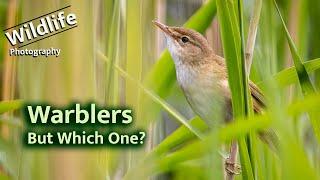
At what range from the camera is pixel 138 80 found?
0.94 metres

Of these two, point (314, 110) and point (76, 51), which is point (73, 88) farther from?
point (314, 110)

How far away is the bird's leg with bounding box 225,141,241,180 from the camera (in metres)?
0.95

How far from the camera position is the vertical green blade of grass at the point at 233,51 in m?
0.80

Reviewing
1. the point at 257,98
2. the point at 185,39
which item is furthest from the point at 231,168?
the point at 185,39

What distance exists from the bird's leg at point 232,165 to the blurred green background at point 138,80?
0.01 metres

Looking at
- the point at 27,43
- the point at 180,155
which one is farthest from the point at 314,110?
the point at 27,43

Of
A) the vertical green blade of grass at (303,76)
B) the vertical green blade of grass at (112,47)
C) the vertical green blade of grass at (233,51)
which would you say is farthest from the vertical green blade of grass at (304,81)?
the vertical green blade of grass at (112,47)

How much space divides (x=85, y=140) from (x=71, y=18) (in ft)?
0.65

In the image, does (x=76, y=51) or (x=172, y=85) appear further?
(x=172, y=85)

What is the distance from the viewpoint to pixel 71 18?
2.99ft

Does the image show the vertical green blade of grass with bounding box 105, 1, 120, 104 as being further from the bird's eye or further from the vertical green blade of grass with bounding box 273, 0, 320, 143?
the vertical green blade of grass with bounding box 273, 0, 320, 143

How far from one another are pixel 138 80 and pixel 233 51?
201 mm

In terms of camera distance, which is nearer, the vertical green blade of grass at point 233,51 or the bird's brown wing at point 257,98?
the vertical green blade of grass at point 233,51

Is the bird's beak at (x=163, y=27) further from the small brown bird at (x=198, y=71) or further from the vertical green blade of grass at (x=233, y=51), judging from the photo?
the vertical green blade of grass at (x=233, y=51)
